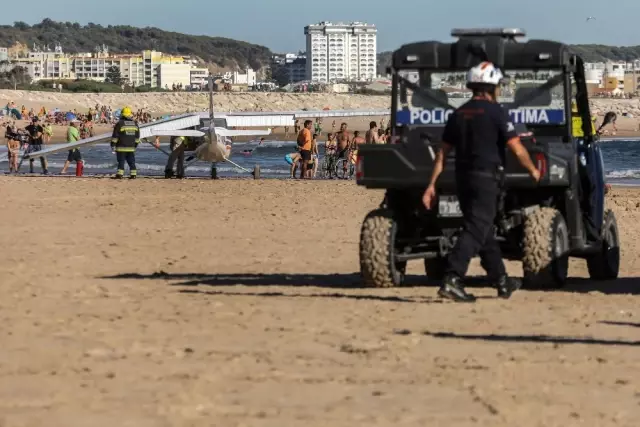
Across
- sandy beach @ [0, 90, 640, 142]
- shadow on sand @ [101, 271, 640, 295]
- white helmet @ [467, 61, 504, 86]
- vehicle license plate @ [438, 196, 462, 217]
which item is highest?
sandy beach @ [0, 90, 640, 142]

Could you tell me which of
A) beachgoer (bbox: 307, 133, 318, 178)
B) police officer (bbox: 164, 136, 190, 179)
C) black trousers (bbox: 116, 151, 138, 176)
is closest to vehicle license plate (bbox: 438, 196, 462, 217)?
black trousers (bbox: 116, 151, 138, 176)

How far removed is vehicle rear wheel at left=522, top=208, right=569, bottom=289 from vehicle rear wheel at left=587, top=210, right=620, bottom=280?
4.97 ft

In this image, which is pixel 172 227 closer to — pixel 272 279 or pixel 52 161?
pixel 272 279

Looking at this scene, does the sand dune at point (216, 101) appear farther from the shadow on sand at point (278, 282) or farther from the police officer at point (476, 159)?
the police officer at point (476, 159)

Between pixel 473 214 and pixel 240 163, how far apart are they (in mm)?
41408

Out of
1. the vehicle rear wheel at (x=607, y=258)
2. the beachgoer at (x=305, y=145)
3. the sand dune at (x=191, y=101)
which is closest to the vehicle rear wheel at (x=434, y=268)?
the vehicle rear wheel at (x=607, y=258)

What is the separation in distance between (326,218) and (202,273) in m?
7.61

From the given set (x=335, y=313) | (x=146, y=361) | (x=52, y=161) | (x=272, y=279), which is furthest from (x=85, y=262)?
(x=52, y=161)

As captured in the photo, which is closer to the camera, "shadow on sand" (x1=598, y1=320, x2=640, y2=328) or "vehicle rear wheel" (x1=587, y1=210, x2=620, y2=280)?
"shadow on sand" (x1=598, y1=320, x2=640, y2=328)

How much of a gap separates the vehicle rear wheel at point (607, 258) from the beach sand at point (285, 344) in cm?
20

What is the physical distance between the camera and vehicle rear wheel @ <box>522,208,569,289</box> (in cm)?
1127

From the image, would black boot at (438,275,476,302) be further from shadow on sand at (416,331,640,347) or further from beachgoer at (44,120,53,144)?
beachgoer at (44,120,53,144)

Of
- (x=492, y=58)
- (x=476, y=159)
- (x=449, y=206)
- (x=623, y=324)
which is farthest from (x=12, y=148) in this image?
(x=623, y=324)

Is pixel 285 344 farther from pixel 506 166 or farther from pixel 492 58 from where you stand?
pixel 492 58
